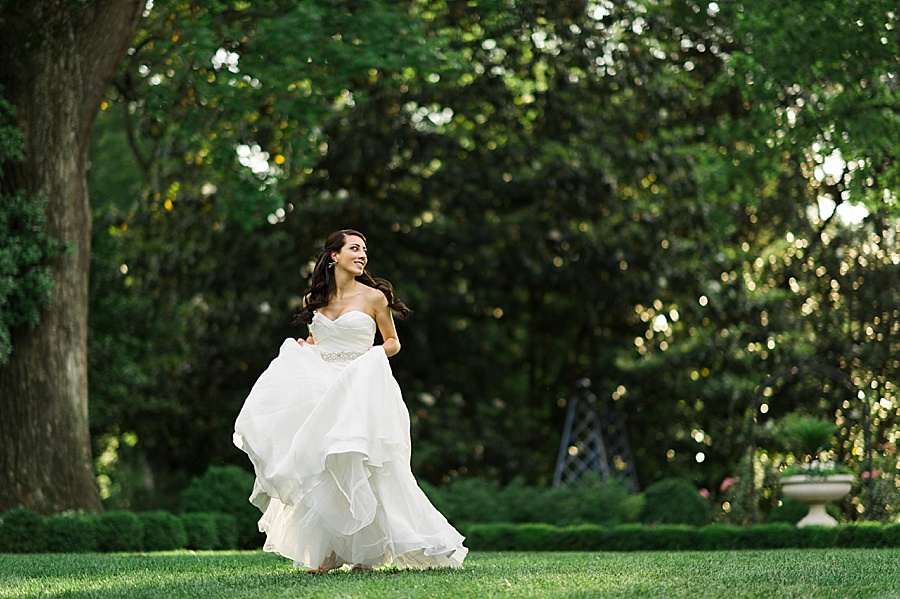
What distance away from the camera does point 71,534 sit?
13.0 m

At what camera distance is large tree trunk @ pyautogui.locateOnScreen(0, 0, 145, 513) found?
13953 millimetres

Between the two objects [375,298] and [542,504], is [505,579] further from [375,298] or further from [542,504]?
[542,504]

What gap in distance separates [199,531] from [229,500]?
1.95 meters

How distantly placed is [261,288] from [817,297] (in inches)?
426

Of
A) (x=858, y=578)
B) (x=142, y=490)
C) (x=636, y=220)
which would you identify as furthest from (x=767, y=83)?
(x=142, y=490)

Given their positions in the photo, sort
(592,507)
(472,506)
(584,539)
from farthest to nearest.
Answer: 1. (472,506)
2. (592,507)
3. (584,539)

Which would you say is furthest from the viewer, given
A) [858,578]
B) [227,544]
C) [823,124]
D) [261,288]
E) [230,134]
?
[261,288]

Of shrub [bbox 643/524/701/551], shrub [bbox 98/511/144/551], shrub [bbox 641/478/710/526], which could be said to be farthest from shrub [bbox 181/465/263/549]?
shrub [bbox 641/478/710/526]

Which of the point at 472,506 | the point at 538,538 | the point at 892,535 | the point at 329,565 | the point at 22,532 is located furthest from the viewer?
the point at 472,506

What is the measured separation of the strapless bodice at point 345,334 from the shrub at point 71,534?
5.64 meters

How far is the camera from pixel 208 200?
23.0m

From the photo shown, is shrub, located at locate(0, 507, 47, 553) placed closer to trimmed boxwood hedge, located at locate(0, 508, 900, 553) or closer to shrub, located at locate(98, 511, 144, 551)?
trimmed boxwood hedge, located at locate(0, 508, 900, 553)

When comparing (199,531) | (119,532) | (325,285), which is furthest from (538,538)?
(325,285)

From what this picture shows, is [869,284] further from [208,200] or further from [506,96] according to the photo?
[208,200]
